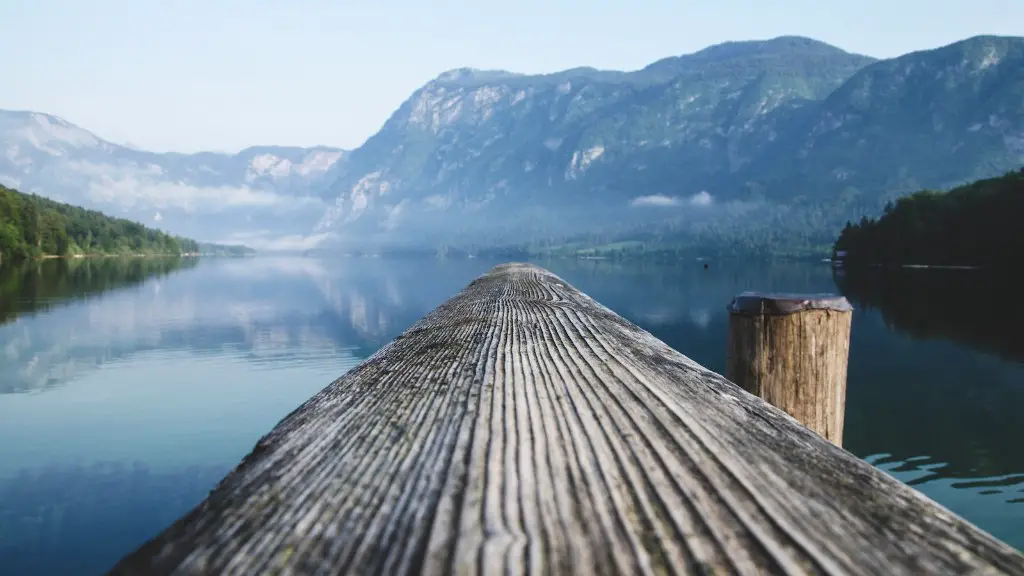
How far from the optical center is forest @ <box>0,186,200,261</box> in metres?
96.3

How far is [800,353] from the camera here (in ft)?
13.4

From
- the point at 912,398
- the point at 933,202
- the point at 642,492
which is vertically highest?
the point at 933,202

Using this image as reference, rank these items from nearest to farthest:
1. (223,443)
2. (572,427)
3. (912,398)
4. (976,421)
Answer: (572,427)
(223,443)
(976,421)
(912,398)

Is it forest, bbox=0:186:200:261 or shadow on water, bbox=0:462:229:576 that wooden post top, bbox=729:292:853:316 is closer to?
shadow on water, bbox=0:462:229:576

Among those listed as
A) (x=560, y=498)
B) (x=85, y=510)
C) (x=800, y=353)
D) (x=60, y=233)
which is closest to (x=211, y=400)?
(x=85, y=510)

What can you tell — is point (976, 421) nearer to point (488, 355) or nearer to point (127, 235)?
point (488, 355)

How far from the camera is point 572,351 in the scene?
12.8 ft

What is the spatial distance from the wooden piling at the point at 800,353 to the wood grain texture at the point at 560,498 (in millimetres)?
1254

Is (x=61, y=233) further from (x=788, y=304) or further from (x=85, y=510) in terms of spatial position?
(x=788, y=304)

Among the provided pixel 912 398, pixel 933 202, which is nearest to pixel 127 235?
pixel 933 202

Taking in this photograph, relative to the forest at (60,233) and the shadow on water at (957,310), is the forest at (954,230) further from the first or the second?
the forest at (60,233)

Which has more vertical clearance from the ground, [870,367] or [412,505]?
[412,505]

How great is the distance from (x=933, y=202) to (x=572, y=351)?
109 m

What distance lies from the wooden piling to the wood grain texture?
1.25 m
